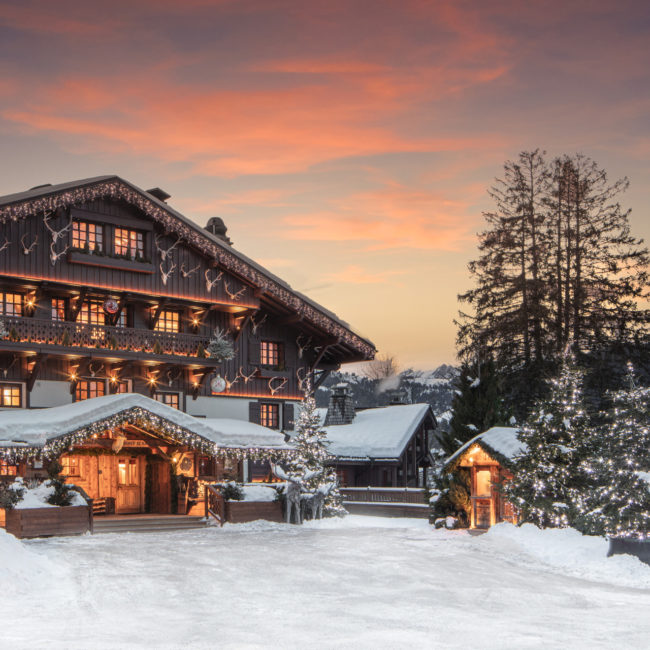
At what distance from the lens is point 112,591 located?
1508 cm

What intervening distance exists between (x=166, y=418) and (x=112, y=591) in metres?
12.8

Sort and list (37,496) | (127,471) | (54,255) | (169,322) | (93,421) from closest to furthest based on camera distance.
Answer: (37,496), (93,421), (54,255), (127,471), (169,322)

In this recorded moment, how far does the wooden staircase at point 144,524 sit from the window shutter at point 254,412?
6.35 metres

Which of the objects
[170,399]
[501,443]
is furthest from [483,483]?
[170,399]

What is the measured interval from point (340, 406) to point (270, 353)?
18038 mm

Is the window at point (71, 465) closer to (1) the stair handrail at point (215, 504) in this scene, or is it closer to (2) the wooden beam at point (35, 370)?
(2) the wooden beam at point (35, 370)

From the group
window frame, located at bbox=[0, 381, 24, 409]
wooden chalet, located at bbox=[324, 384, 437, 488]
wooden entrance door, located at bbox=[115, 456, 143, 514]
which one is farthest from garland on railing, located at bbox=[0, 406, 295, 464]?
wooden chalet, located at bbox=[324, 384, 437, 488]

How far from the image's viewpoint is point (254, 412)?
34469mm

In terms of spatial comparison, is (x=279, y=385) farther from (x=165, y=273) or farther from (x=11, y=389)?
(x=11, y=389)

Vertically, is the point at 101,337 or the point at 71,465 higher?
the point at 101,337

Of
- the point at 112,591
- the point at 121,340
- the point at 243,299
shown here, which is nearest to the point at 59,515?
the point at 121,340

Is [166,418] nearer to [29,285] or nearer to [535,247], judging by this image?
[29,285]

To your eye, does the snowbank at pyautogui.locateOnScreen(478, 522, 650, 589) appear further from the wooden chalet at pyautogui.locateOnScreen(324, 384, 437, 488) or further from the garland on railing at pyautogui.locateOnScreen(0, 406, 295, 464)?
the wooden chalet at pyautogui.locateOnScreen(324, 384, 437, 488)

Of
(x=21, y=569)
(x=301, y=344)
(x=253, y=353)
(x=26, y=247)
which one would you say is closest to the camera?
(x=21, y=569)
